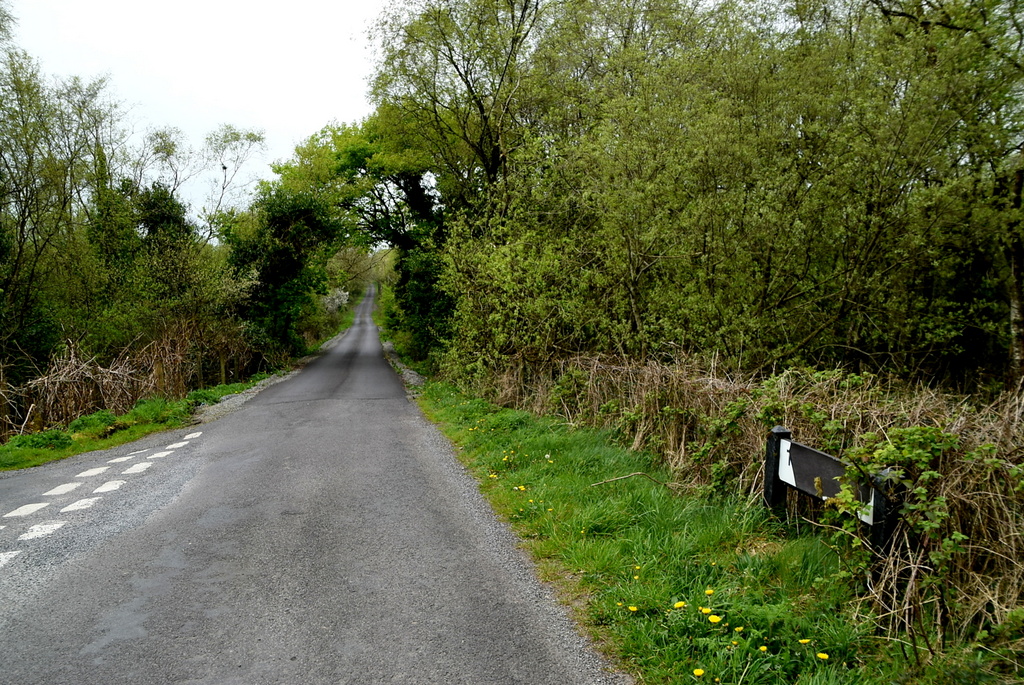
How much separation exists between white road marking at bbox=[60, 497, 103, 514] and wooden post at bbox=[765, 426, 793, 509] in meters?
6.89

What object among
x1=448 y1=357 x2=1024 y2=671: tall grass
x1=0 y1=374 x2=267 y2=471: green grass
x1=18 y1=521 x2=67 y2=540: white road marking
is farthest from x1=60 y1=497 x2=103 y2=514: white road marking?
x1=448 y1=357 x2=1024 y2=671: tall grass

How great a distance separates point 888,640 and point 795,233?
6.56 metres

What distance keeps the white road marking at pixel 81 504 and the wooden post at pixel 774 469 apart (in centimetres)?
689

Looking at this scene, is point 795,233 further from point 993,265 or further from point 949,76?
point 993,265

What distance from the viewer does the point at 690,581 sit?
165 inches

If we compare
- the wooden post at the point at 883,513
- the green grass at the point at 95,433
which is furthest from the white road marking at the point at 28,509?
the wooden post at the point at 883,513

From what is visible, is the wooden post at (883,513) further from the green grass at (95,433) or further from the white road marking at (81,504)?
the green grass at (95,433)

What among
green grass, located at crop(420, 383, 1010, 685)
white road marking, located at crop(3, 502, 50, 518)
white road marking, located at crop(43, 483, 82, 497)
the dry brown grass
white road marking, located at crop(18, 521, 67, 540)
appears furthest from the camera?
the dry brown grass

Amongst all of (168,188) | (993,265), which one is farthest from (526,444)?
(168,188)

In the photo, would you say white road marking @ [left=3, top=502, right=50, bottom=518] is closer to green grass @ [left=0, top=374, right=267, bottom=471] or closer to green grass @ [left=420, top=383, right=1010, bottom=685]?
green grass @ [left=0, top=374, right=267, bottom=471]

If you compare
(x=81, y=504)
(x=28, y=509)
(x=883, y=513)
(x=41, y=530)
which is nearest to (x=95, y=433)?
(x=28, y=509)

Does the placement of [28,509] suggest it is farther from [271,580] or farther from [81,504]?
[271,580]

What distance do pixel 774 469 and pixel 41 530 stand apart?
670 centimetres

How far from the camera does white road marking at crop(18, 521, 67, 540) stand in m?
5.80
